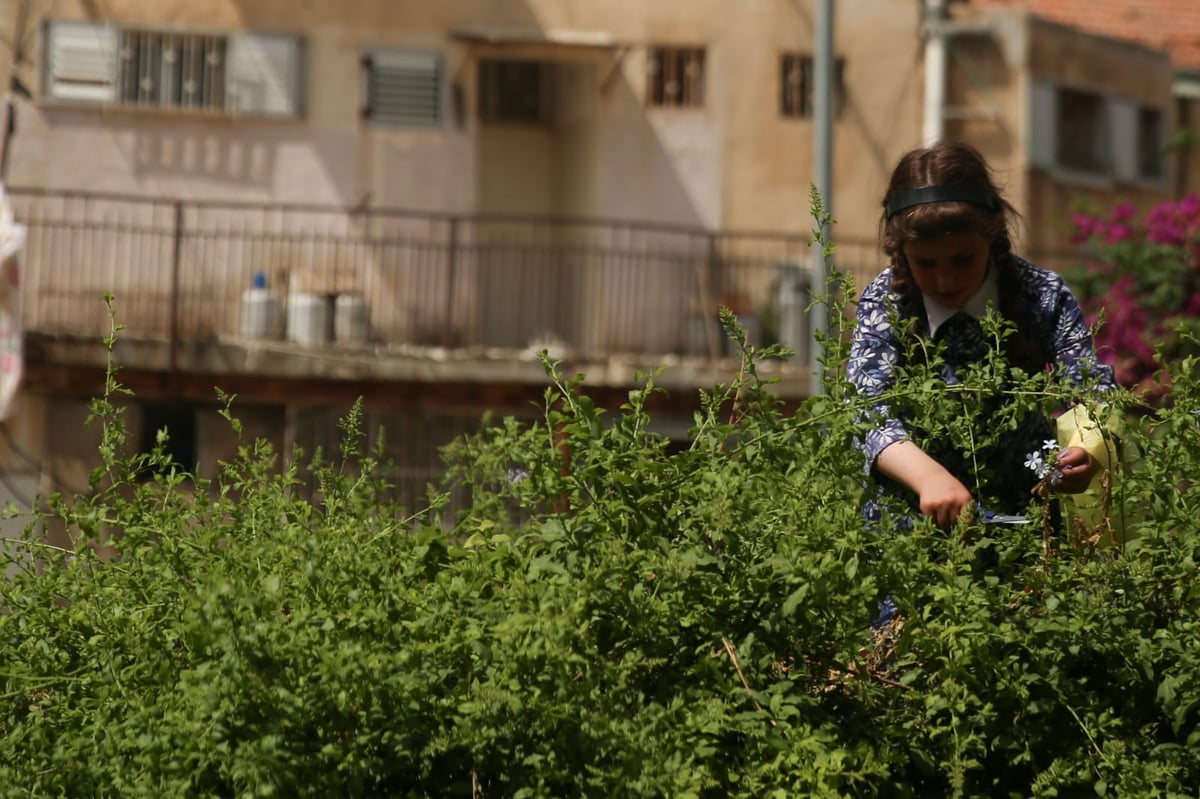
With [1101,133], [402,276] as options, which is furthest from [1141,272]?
[402,276]

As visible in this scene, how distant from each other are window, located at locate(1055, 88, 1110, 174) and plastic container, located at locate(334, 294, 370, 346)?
27.3ft

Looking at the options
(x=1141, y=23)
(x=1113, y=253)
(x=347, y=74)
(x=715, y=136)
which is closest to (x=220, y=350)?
(x=347, y=74)

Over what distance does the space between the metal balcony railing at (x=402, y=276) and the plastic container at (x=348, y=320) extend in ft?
0.06

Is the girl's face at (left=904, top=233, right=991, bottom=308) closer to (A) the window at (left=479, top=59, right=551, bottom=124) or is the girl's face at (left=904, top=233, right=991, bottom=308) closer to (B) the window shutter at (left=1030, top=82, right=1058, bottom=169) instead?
(A) the window at (left=479, top=59, right=551, bottom=124)

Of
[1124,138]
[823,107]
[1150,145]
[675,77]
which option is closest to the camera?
[823,107]

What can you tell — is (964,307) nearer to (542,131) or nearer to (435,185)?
(435,185)

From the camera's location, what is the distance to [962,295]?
408 cm

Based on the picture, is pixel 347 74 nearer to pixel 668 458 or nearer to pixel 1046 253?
pixel 1046 253

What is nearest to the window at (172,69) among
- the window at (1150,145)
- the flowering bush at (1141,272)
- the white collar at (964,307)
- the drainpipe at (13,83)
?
the drainpipe at (13,83)

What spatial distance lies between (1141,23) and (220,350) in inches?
458

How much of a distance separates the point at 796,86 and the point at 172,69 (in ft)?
21.2

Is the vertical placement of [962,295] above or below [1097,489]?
above

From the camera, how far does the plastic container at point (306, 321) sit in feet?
62.6

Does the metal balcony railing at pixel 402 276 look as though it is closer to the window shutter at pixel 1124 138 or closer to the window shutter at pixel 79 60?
the window shutter at pixel 79 60
